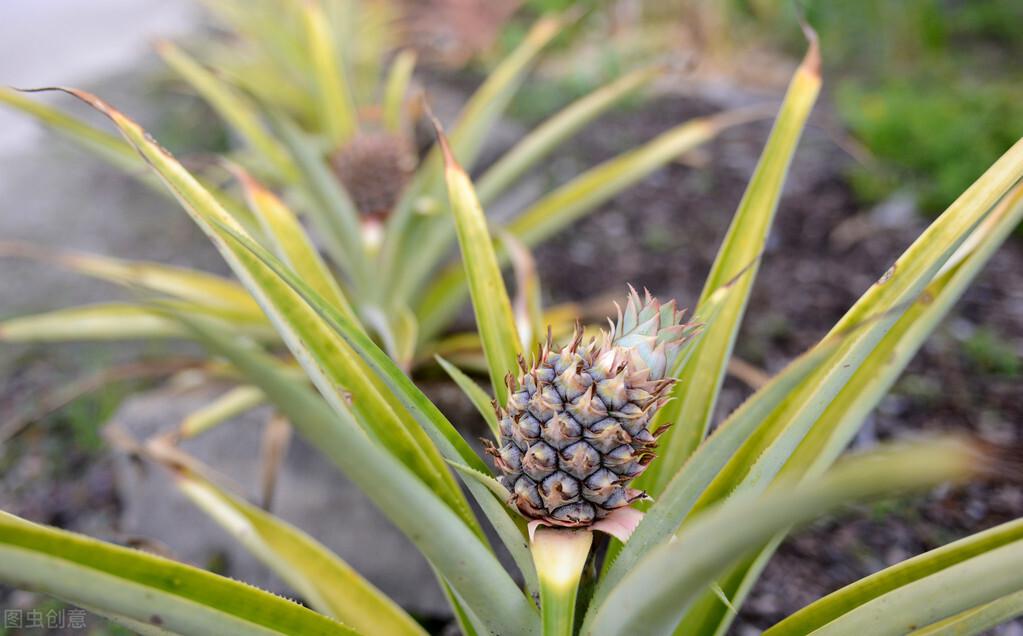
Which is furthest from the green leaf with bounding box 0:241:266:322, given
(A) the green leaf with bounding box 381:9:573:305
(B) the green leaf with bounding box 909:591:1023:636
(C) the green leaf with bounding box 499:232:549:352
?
(B) the green leaf with bounding box 909:591:1023:636

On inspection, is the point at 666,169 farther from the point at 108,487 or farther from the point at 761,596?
the point at 108,487

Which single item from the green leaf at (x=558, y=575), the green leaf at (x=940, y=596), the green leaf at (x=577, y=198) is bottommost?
the green leaf at (x=940, y=596)

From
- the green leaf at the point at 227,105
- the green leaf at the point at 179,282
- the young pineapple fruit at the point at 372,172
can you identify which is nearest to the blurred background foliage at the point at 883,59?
the young pineapple fruit at the point at 372,172

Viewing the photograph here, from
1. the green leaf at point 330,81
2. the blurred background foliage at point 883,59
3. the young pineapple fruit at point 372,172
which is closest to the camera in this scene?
the young pineapple fruit at point 372,172

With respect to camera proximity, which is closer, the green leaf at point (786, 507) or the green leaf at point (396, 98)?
the green leaf at point (786, 507)

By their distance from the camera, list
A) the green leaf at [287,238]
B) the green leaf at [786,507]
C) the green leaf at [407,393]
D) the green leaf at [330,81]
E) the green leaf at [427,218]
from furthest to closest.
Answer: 1. the green leaf at [330,81]
2. the green leaf at [427,218]
3. the green leaf at [287,238]
4. the green leaf at [407,393]
5. the green leaf at [786,507]

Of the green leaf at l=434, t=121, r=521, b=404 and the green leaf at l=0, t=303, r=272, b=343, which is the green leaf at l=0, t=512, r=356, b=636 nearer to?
the green leaf at l=434, t=121, r=521, b=404

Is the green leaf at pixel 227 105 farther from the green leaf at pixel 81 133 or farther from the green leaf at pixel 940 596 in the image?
the green leaf at pixel 940 596
